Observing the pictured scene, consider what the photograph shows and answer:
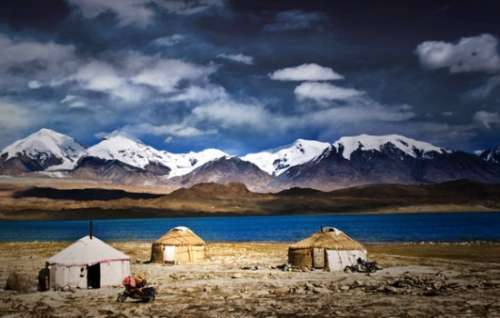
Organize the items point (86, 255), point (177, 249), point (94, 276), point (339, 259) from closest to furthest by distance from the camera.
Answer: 1. point (86, 255)
2. point (94, 276)
3. point (339, 259)
4. point (177, 249)

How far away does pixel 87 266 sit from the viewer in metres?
25.4

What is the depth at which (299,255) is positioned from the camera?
3334cm

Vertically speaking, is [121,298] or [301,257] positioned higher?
[301,257]

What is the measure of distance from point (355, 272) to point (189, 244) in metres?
12.6

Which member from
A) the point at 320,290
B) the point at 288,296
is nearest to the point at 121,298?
the point at 288,296

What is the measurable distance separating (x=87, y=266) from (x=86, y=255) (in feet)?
1.70

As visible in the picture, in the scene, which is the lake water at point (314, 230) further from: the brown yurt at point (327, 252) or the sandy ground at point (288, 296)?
the sandy ground at point (288, 296)

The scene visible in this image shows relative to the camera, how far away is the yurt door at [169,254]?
125 feet

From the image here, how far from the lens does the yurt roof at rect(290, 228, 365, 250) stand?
32.6m

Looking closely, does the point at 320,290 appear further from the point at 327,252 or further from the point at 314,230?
the point at 314,230

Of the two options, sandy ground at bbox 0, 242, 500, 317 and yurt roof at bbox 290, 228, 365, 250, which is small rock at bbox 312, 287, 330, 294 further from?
yurt roof at bbox 290, 228, 365, 250

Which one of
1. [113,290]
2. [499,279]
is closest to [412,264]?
[499,279]

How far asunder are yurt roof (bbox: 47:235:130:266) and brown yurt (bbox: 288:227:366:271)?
1098 centimetres

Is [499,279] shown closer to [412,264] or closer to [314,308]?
[412,264]
